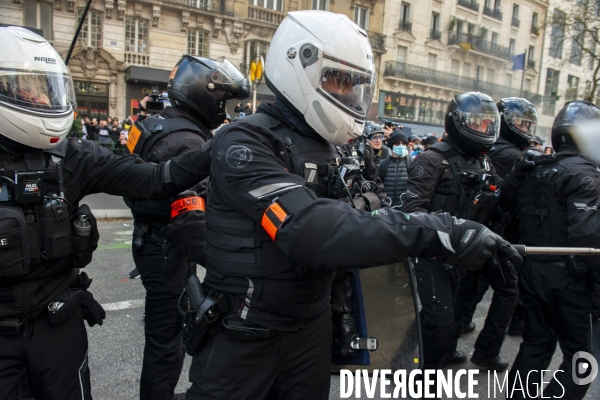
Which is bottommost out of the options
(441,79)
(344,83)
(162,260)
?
(162,260)

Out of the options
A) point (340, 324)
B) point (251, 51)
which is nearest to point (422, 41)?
point (251, 51)

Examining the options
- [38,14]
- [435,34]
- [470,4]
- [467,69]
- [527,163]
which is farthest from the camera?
[467,69]

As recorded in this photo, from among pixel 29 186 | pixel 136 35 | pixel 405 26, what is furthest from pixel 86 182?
pixel 405 26

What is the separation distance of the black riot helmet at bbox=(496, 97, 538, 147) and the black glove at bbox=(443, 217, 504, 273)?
305 centimetres

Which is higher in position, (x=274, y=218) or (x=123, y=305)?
(x=274, y=218)

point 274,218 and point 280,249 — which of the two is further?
point 280,249

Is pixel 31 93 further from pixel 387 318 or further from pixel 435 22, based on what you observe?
pixel 435 22

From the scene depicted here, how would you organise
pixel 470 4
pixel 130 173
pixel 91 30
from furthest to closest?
pixel 470 4 → pixel 91 30 → pixel 130 173

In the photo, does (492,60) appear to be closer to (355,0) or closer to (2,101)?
(355,0)

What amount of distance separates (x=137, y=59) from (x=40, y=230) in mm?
19922

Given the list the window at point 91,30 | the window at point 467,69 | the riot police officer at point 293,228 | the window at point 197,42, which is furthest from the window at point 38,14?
the window at point 467,69

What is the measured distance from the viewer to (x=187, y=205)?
2.32m

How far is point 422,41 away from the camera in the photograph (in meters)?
29.0

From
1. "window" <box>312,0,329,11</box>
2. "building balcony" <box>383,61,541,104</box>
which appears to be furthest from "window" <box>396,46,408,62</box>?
"window" <box>312,0,329,11</box>
